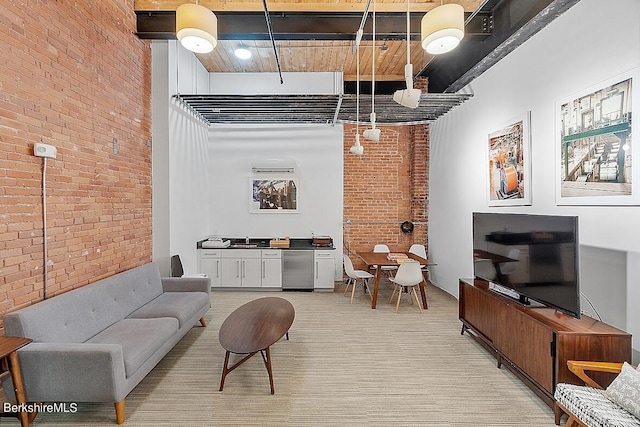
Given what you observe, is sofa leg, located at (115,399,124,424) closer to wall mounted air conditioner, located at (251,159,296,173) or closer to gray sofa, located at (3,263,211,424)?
gray sofa, located at (3,263,211,424)

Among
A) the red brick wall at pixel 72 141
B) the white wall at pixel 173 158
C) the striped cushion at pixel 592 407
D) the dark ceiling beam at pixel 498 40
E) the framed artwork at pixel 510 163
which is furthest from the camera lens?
the white wall at pixel 173 158

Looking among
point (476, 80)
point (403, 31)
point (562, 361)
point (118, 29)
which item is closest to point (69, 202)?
point (118, 29)

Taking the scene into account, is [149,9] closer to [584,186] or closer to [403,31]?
[403,31]

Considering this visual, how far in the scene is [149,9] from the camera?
4.31 meters

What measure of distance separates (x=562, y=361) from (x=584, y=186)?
63.3 inches

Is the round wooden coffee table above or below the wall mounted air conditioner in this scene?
below

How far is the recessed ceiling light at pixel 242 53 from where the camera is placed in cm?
551

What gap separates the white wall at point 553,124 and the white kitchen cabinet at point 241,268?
3672mm

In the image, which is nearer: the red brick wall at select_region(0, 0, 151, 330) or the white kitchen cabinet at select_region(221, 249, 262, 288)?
the red brick wall at select_region(0, 0, 151, 330)

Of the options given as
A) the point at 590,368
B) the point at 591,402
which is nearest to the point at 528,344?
the point at 590,368

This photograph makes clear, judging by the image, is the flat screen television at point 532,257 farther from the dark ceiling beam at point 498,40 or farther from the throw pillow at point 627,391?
the dark ceiling beam at point 498,40

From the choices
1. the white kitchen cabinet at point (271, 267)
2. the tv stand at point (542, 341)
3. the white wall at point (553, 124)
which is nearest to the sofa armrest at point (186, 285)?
the white kitchen cabinet at point (271, 267)

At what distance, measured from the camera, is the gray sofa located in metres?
2.43

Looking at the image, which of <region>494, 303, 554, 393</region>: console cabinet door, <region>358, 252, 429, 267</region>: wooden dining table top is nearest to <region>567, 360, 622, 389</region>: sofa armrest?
<region>494, 303, 554, 393</region>: console cabinet door
